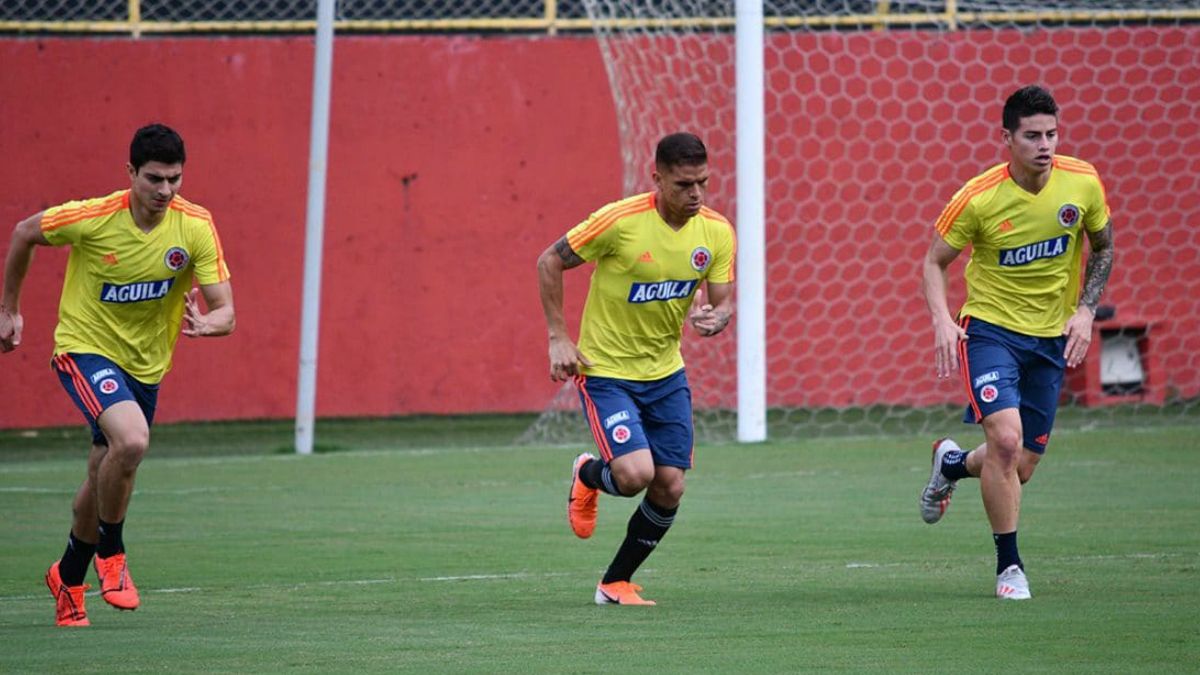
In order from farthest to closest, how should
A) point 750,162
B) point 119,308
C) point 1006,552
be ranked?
point 750,162
point 119,308
point 1006,552

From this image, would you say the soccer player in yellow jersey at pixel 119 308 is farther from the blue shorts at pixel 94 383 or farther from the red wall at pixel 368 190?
the red wall at pixel 368 190

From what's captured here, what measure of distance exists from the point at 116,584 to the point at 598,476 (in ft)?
6.79

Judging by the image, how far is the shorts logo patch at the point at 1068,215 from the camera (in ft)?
28.4

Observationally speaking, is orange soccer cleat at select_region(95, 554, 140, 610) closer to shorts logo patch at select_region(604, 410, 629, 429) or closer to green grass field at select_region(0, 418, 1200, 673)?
green grass field at select_region(0, 418, 1200, 673)

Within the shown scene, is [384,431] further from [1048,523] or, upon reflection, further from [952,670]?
[952,670]

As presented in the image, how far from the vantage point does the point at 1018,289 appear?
8836 mm

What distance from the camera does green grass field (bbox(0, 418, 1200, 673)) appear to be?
6.90 meters

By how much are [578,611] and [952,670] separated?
2156 mm

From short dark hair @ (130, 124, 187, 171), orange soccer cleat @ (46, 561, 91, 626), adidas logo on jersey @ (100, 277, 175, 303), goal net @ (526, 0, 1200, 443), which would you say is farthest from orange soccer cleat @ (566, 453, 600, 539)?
goal net @ (526, 0, 1200, 443)

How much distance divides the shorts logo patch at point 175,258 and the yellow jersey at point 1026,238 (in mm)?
3228

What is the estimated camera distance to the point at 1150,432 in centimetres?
1658

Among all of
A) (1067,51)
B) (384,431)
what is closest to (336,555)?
(384,431)

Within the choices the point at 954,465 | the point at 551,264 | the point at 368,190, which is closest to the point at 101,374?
the point at 551,264

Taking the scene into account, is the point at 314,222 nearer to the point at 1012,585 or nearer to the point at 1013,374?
the point at 1013,374
